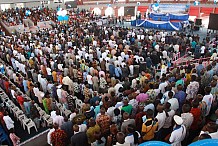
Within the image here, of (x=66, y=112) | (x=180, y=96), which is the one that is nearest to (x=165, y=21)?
(x=180, y=96)

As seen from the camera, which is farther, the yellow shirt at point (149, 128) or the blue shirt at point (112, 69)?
the blue shirt at point (112, 69)

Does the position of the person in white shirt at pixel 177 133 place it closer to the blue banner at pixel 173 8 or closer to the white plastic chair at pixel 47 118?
the white plastic chair at pixel 47 118

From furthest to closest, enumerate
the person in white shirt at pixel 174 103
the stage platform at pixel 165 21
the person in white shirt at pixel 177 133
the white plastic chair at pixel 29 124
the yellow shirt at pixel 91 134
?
the stage platform at pixel 165 21
the white plastic chair at pixel 29 124
the person in white shirt at pixel 174 103
the yellow shirt at pixel 91 134
the person in white shirt at pixel 177 133


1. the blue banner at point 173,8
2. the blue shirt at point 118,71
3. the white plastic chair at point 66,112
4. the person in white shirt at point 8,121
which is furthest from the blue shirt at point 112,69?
the blue banner at point 173,8

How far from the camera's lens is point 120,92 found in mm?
6758

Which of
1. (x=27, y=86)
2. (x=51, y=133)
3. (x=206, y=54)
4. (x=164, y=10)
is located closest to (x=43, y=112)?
(x=27, y=86)

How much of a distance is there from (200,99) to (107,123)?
2.32m

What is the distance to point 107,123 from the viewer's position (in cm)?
484

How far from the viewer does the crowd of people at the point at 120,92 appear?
4.52 metres

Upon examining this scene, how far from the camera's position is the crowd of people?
452cm

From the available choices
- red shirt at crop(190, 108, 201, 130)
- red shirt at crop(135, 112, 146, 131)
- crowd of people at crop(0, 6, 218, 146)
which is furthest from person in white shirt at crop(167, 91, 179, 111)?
red shirt at crop(135, 112, 146, 131)

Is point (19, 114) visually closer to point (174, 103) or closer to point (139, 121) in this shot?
point (139, 121)

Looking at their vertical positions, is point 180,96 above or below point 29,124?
above

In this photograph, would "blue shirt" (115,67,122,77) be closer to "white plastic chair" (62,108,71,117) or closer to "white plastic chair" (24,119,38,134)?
"white plastic chair" (62,108,71,117)
